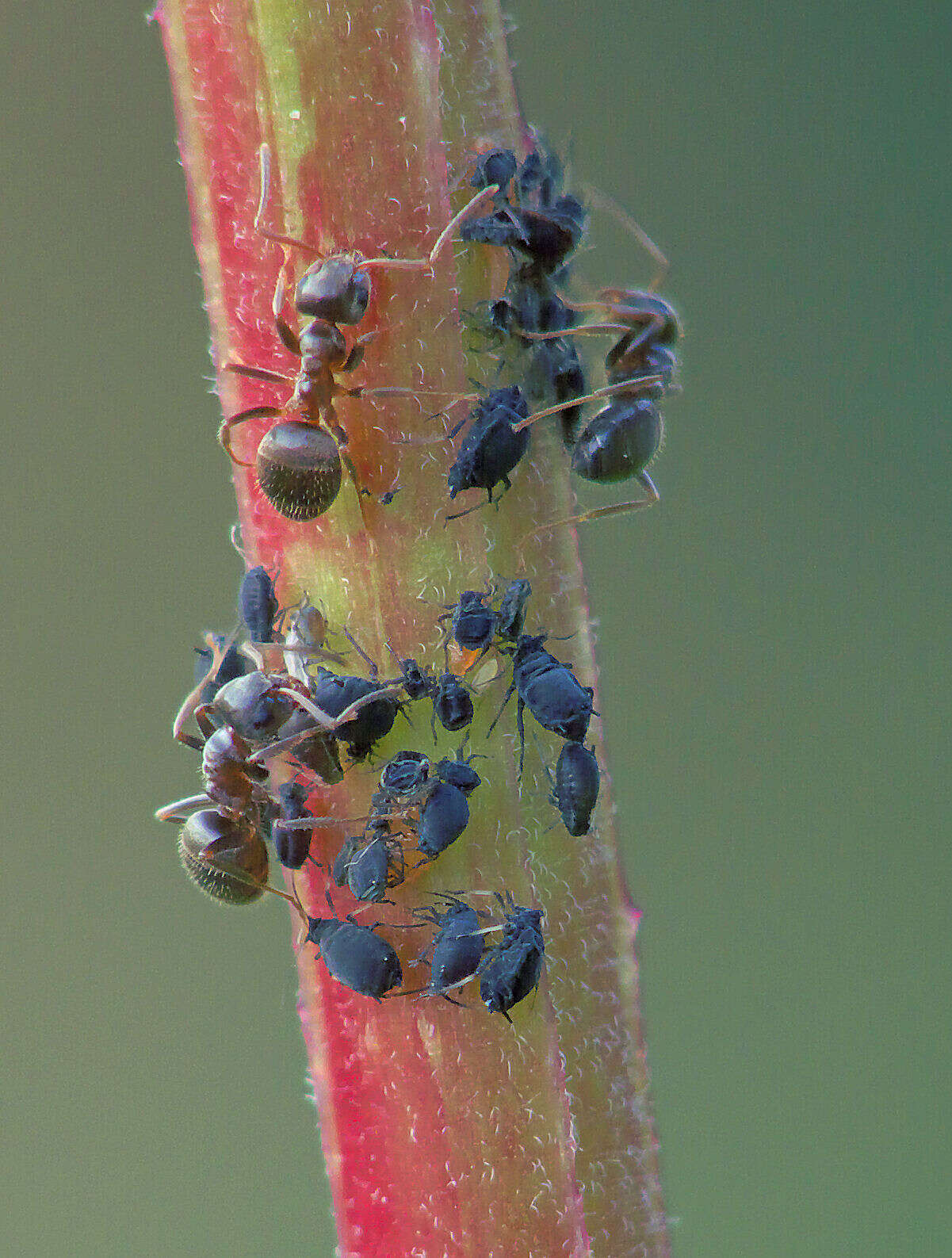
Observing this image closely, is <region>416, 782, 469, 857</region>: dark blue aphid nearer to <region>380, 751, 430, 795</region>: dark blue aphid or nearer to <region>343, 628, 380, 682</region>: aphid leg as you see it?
<region>380, 751, 430, 795</region>: dark blue aphid

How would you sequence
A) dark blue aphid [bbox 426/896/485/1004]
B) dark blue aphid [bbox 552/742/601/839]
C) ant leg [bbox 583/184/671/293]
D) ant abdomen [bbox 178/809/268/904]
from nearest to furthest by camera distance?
dark blue aphid [bbox 426/896/485/1004]
dark blue aphid [bbox 552/742/601/839]
ant abdomen [bbox 178/809/268/904]
ant leg [bbox 583/184/671/293]

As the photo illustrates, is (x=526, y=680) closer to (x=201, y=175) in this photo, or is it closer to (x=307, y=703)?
(x=307, y=703)

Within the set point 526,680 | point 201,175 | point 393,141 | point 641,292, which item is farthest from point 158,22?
point 526,680

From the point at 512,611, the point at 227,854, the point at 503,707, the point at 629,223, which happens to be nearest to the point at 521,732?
the point at 503,707

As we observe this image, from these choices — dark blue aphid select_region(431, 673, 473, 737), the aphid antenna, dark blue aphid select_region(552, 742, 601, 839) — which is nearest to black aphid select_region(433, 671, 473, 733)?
dark blue aphid select_region(431, 673, 473, 737)

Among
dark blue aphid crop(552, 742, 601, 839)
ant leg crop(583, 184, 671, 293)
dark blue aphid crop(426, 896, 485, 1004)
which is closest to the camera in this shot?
dark blue aphid crop(426, 896, 485, 1004)

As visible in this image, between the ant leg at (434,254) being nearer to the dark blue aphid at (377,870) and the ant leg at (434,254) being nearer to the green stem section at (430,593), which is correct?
the green stem section at (430,593)

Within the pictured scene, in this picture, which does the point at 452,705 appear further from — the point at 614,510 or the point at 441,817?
the point at 614,510
